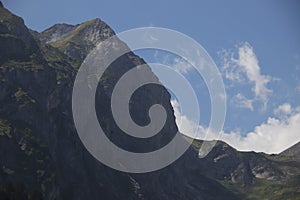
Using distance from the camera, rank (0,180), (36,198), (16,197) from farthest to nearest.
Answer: (0,180) → (36,198) → (16,197)

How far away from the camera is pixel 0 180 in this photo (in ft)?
621

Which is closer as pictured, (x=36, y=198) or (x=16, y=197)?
(x=16, y=197)

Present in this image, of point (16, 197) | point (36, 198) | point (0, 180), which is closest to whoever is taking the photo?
point (16, 197)

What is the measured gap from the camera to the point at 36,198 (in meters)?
148

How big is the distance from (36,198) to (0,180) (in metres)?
48.7

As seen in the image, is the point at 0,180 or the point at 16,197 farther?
the point at 0,180

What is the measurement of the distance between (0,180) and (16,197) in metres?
59.4

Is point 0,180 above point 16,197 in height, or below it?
above

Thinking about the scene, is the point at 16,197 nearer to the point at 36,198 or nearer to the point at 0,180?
the point at 36,198

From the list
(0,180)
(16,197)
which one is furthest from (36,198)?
(0,180)

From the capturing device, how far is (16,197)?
135 meters

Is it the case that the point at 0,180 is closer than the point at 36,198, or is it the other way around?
the point at 36,198
